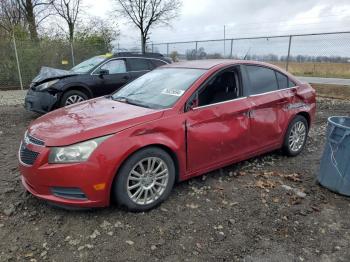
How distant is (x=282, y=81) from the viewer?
5172mm

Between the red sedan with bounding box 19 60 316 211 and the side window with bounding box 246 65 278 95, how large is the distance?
0.02 metres

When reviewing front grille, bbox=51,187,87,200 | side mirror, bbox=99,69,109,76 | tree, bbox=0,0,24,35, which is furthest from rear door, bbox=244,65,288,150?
tree, bbox=0,0,24,35

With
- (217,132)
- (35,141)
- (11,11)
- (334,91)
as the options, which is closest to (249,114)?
(217,132)

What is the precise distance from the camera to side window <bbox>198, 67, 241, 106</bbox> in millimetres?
4078

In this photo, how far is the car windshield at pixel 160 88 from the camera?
3994mm

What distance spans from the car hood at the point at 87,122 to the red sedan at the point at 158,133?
0.4 inches

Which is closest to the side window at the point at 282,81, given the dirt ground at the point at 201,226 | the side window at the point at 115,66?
the dirt ground at the point at 201,226

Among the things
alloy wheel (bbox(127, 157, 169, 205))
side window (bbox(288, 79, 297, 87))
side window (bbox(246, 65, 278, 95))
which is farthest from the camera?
side window (bbox(288, 79, 297, 87))

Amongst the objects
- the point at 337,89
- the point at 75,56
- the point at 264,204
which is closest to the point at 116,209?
the point at 264,204

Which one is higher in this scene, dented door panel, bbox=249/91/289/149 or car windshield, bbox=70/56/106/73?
car windshield, bbox=70/56/106/73

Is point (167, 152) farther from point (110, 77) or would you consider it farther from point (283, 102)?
point (110, 77)

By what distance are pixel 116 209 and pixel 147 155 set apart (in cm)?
70

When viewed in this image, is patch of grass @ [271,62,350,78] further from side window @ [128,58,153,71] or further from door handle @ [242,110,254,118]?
door handle @ [242,110,254,118]

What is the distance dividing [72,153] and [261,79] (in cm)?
292
